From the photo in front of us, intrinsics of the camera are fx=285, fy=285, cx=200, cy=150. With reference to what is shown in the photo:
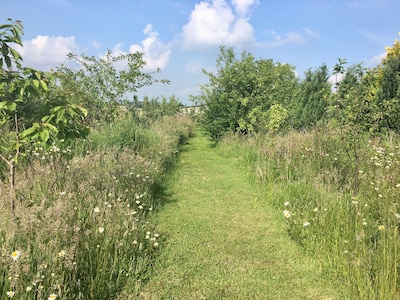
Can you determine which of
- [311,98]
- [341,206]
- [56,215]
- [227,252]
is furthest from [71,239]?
[311,98]

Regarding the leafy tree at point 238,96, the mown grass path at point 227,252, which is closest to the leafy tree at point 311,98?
the leafy tree at point 238,96

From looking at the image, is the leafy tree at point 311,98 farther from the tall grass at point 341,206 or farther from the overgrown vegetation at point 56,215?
the overgrown vegetation at point 56,215

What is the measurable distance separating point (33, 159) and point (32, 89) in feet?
8.84

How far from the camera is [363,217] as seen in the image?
3.97m

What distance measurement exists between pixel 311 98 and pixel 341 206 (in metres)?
10.8

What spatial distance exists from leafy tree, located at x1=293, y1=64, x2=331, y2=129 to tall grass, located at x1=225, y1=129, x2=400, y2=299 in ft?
19.8

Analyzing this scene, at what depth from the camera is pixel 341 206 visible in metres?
4.19

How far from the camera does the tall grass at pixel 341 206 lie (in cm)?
297

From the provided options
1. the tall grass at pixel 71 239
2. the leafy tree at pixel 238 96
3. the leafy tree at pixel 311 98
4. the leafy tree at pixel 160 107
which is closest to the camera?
the tall grass at pixel 71 239

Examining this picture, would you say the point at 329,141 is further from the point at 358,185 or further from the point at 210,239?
the point at 210,239

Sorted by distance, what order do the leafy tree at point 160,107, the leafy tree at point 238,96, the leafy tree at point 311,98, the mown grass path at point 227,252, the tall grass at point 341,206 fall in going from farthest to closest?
the leafy tree at point 160,107 < the leafy tree at point 311,98 < the leafy tree at point 238,96 < the mown grass path at point 227,252 < the tall grass at point 341,206

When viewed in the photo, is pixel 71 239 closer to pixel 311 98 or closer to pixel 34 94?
pixel 34 94

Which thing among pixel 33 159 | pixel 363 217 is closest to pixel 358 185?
pixel 363 217

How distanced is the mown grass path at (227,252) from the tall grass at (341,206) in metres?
0.28
